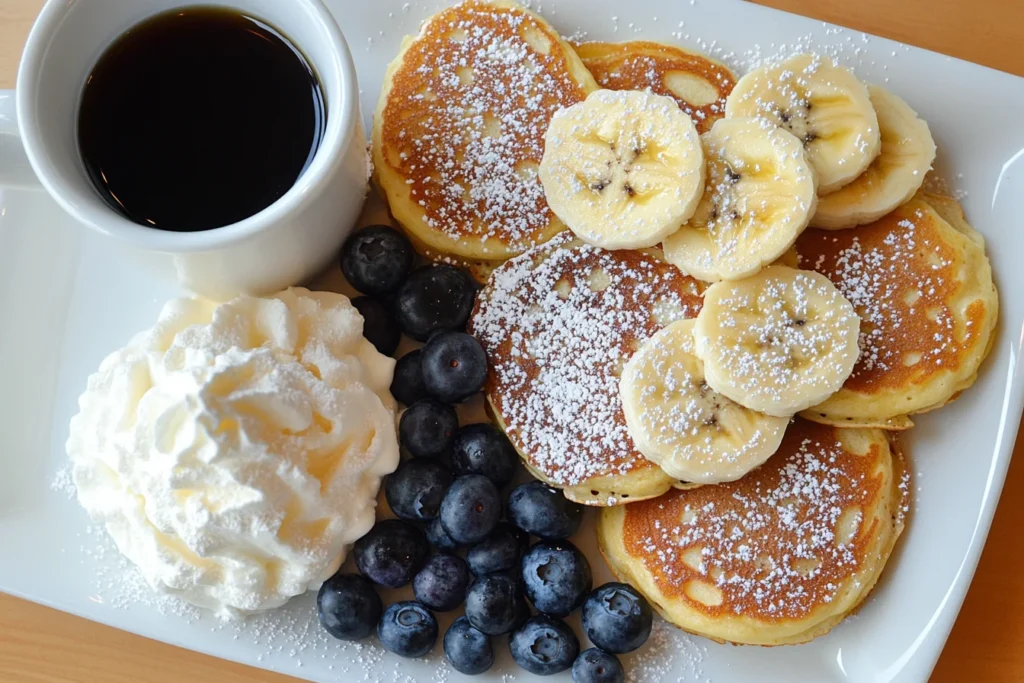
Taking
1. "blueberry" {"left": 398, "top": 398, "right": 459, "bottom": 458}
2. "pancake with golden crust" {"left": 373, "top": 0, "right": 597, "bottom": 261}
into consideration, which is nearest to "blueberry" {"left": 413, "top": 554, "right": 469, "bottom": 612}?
"blueberry" {"left": 398, "top": 398, "right": 459, "bottom": 458}

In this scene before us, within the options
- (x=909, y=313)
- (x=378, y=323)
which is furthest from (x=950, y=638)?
(x=378, y=323)

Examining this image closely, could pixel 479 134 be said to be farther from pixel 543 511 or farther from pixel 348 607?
pixel 348 607

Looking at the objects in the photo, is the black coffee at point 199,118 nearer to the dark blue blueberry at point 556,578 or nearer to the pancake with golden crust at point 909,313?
Result: the dark blue blueberry at point 556,578

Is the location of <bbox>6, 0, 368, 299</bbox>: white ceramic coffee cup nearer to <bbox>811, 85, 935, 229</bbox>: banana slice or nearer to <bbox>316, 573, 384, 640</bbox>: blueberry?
<bbox>316, 573, 384, 640</bbox>: blueberry

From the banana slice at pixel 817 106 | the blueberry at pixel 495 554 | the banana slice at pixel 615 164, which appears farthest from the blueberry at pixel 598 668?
the banana slice at pixel 817 106

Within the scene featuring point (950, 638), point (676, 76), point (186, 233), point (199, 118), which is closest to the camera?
point (186, 233)

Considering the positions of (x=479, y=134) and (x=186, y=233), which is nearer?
(x=186, y=233)
